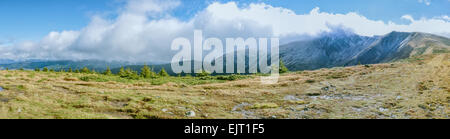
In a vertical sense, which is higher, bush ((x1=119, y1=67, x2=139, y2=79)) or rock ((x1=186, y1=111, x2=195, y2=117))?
bush ((x1=119, y1=67, x2=139, y2=79))

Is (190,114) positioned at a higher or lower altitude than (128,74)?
lower

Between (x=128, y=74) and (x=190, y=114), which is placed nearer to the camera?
(x=190, y=114)

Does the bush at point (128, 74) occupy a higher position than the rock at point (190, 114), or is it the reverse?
the bush at point (128, 74)

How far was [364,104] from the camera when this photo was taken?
60.2 ft

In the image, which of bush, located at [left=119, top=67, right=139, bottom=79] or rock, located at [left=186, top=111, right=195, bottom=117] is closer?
rock, located at [left=186, top=111, right=195, bottom=117]

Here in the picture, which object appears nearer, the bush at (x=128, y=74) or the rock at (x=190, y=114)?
the rock at (x=190, y=114)
